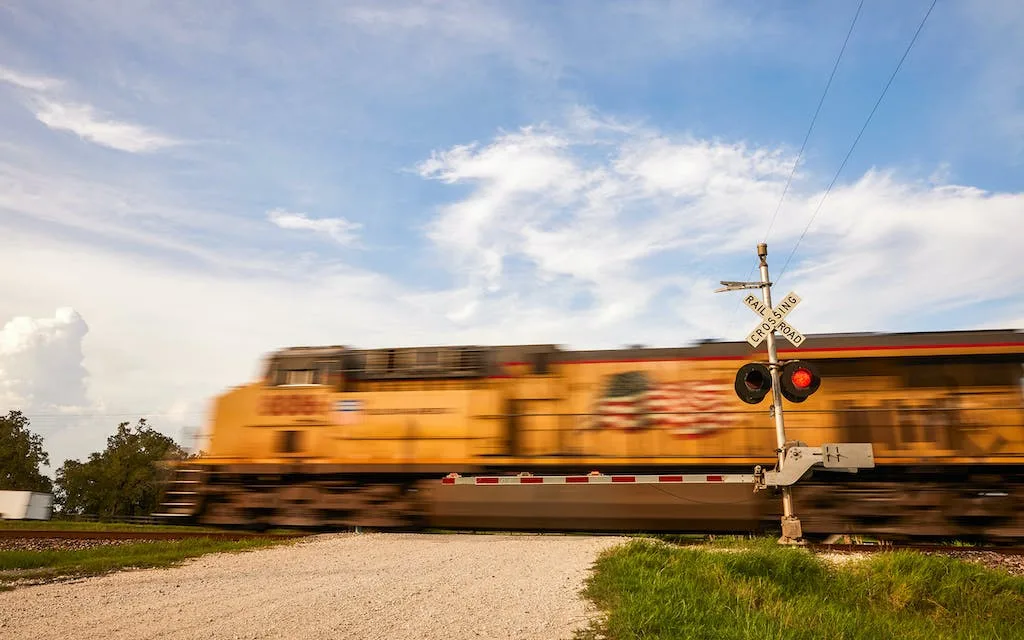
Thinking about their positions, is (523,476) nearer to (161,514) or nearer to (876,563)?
(876,563)

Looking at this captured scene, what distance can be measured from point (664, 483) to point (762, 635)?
7.11 m

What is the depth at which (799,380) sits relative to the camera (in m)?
8.39

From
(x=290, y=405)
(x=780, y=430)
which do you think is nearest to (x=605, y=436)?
(x=780, y=430)

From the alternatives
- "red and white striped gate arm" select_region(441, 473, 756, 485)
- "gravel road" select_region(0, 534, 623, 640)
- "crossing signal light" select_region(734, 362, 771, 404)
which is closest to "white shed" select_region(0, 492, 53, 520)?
"gravel road" select_region(0, 534, 623, 640)

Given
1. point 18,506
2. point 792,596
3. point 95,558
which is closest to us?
point 792,596

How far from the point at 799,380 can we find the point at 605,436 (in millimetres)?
4835

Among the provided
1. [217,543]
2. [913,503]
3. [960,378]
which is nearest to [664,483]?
[913,503]

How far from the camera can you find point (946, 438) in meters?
11.3

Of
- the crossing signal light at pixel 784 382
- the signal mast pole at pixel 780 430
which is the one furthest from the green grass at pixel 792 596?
the crossing signal light at pixel 784 382

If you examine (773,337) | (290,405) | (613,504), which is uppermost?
(773,337)

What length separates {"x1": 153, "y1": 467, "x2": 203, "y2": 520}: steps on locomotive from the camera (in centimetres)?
1323

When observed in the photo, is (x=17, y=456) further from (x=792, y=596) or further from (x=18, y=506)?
(x=792, y=596)

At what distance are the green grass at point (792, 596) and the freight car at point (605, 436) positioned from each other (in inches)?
125

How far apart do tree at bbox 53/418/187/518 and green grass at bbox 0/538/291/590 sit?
40133 millimetres
